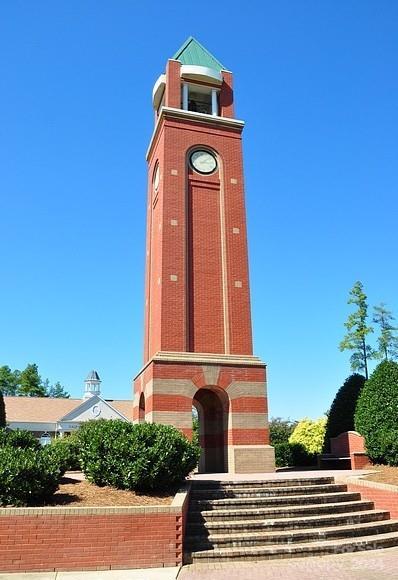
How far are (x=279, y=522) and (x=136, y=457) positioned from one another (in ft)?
11.0

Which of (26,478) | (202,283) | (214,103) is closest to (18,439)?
(26,478)

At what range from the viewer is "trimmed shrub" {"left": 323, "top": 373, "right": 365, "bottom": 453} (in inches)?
854

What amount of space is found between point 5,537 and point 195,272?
1274 centimetres

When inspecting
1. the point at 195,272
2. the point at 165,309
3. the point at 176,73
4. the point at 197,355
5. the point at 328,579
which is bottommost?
the point at 328,579

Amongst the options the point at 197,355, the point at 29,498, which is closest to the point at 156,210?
the point at 197,355

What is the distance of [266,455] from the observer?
17.5m

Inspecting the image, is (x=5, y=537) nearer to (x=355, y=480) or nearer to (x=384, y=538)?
(x=384, y=538)

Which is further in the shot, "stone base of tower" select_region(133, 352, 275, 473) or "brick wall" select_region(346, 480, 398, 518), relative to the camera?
"stone base of tower" select_region(133, 352, 275, 473)

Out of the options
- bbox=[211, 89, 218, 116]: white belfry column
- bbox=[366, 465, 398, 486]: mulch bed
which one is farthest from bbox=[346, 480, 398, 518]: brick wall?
bbox=[211, 89, 218, 116]: white belfry column

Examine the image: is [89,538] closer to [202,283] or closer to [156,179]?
[202,283]

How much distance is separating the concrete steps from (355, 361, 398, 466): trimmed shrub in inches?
154

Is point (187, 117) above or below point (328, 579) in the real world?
above

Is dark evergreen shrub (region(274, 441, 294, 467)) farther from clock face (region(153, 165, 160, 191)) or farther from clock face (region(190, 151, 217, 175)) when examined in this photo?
clock face (region(153, 165, 160, 191))

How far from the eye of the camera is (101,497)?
10.4 meters
